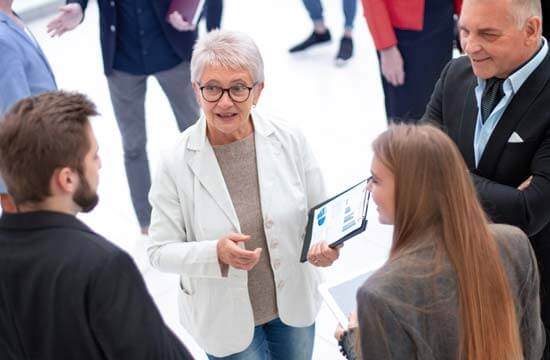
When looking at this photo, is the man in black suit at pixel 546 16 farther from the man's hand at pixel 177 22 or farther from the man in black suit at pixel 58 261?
the man in black suit at pixel 58 261

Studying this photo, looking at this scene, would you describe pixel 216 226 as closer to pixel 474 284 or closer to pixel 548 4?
pixel 474 284

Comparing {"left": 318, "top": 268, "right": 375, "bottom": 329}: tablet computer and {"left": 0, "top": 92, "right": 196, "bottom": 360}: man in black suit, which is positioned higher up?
{"left": 0, "top": 92, "right": 196, "bottom": 360}: man in black suit

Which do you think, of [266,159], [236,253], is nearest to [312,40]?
[266,159]

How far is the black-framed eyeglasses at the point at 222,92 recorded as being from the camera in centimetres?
198

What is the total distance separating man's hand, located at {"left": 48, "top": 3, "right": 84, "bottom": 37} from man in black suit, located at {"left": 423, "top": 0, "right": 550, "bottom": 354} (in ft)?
7.57

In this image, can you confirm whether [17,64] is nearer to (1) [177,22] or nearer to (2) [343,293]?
(1) [177,22]

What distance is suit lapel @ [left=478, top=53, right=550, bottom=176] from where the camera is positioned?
6.60 feet

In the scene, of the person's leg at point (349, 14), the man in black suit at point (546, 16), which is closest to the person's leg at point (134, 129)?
the man in black suit at point (546, 16)

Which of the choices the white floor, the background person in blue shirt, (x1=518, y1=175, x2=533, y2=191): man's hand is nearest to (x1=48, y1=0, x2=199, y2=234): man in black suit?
the white floor

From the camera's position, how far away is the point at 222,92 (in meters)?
1.98

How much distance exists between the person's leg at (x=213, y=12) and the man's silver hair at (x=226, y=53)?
1892 millimetres

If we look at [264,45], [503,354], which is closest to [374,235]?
[503,354]

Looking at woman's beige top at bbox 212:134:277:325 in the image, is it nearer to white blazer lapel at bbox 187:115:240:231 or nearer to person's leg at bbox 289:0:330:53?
white blazer lapel at bbox 187:115:240:231

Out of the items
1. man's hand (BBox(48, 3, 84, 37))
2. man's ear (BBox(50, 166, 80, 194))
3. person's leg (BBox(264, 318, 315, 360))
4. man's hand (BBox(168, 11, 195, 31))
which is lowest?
person's leg (BBox(264, 318, 315, 360))
